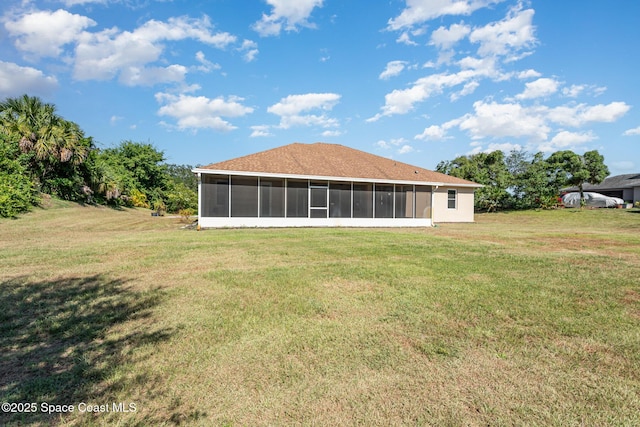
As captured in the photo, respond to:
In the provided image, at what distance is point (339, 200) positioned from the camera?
52.8ft

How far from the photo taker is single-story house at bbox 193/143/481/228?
14.0m

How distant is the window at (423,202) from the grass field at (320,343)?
11690 mm

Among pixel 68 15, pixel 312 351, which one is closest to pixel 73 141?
pixel 68 15

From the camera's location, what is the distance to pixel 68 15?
13492mm

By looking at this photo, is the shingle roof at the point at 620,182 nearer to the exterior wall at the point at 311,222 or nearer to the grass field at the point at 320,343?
the exterior wall at the point at 311,222

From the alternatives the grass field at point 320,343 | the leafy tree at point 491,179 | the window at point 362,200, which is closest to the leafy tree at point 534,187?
the leafy tree at point 491,179

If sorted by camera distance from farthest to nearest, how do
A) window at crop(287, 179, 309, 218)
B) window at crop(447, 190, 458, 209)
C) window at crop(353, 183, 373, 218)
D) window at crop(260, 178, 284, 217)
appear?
window at crop(447, 190, 458, 209), window at crop(353, 183, 373, 218), window at crop(287, 179, 309, 218), window at crop(260, 178, 284, 217)

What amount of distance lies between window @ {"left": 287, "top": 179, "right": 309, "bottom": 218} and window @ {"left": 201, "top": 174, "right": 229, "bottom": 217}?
118 inches

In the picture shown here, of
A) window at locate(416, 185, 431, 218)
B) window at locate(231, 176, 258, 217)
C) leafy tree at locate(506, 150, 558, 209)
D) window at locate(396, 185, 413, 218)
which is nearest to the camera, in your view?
window at locate(231, 176, 258, 217)

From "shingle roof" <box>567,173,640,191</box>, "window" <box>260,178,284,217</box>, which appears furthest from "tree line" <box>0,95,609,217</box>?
"shingle roof" <box>567,173,640,191</box>

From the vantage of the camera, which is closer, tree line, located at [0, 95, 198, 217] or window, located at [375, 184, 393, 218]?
tree line, located at [0, 95, 198, 217]

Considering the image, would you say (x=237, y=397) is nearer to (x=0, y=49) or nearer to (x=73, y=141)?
(x=73, y=141)

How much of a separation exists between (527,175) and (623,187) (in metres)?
18.0

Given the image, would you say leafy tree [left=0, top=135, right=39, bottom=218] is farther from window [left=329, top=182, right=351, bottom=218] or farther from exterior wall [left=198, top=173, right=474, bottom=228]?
window [left=329, top=182, right=351, bottom=218]
